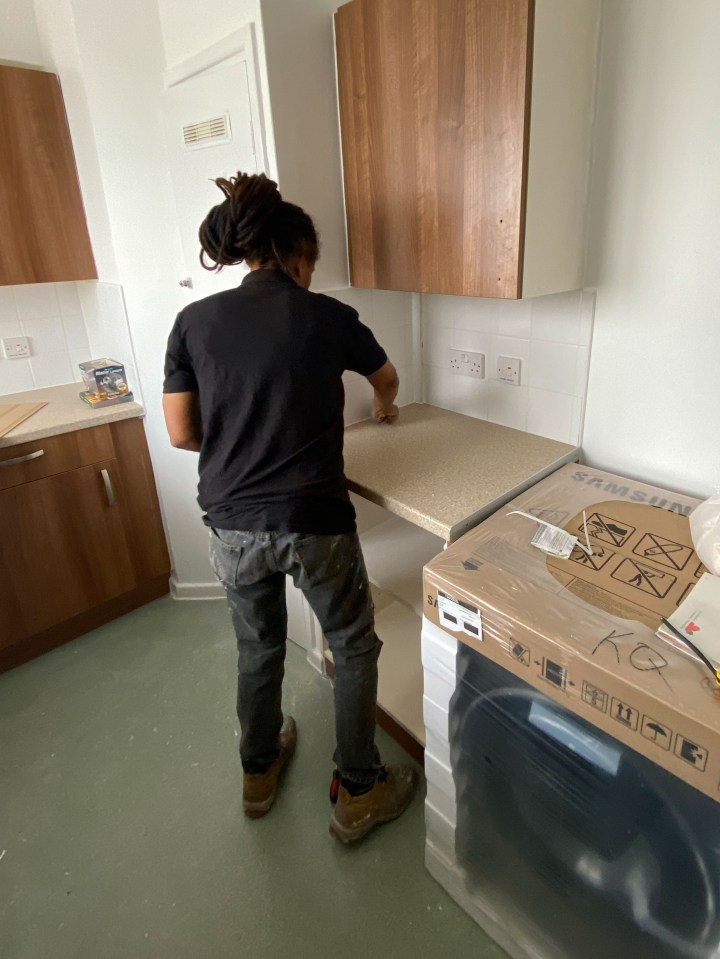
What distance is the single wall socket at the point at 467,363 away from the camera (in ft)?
5.68

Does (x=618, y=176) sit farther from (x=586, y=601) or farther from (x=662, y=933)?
(x=662, y=933)

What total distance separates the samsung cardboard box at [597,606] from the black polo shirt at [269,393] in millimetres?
330

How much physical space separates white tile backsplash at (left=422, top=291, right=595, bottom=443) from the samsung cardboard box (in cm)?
29

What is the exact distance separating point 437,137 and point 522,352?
0.59 meters

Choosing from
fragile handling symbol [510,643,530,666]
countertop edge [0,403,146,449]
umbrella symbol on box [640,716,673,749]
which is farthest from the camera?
countertop edge [0,403,146,449]

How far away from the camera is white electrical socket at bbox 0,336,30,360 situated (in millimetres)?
2283

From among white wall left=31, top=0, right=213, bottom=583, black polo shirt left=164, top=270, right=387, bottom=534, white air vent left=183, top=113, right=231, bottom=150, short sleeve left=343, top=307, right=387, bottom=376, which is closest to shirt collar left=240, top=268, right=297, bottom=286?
black polo shirt left=164, top=270, right=387, bottom=534

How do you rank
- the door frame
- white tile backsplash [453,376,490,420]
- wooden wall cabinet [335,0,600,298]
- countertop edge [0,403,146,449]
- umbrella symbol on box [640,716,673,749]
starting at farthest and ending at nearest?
1. countertop edge [0,403,146,449]
2. white tile backsplash [453,376,490,420]
3. the door frame
4. wooden wall cabinet [335,0,600,298]
5. umbrella symbol on box [640,716,673,749]

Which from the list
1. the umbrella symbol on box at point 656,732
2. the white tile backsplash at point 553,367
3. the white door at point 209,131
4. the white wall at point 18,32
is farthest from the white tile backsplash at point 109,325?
the umbrella symbol on box at point 656,732

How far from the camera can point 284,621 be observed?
1.44m

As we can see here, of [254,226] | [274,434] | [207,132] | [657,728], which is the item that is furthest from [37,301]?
[657,728]

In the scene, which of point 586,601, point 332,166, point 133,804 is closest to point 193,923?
point 133,804

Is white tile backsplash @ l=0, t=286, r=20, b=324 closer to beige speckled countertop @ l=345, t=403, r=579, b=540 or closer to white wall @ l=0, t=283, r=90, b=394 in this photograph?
white wall @ l=0, t=283, r=90, b=394

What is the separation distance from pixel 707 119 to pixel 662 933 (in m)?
1.45
